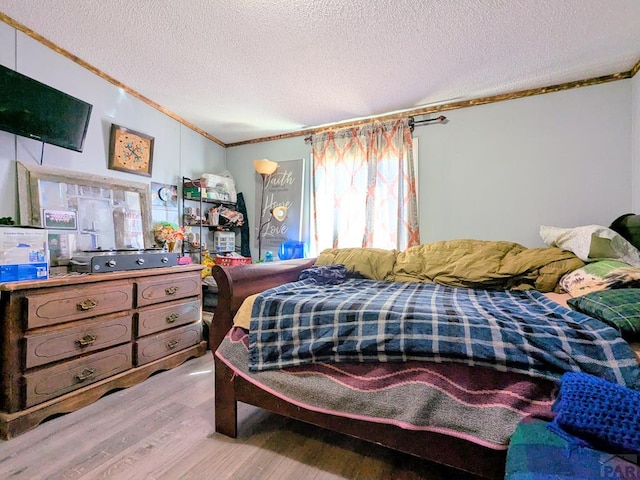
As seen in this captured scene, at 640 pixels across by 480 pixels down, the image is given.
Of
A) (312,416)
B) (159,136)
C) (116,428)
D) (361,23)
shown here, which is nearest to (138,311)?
(116,428)

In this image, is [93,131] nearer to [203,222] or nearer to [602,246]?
[203,222]

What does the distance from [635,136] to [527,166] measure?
620 mm

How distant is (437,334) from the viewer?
1.04 meters

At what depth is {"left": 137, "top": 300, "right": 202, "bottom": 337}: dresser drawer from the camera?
2.00 metres

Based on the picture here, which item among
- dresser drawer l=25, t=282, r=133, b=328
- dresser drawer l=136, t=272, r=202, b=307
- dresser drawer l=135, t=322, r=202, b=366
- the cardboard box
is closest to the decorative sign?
dresser drawer l=136, t=272, r=202, b=307

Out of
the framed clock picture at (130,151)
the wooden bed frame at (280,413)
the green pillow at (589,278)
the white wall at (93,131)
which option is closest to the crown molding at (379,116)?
the white wall at (93,131)

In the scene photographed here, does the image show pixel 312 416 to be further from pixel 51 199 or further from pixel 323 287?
pixel 51 199

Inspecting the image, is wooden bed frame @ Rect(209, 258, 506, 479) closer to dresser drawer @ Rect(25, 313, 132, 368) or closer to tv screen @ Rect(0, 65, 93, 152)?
dresser drawer @ Rect(25, 313, 132, 368)

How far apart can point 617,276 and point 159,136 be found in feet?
11.0

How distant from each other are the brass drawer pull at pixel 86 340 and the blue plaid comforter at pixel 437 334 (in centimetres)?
107

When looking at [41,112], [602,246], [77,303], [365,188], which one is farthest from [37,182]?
[602,246]

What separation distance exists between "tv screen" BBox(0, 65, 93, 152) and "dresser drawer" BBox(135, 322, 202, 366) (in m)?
1.41

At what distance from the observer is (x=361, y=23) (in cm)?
168

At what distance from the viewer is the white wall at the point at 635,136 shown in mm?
1982
